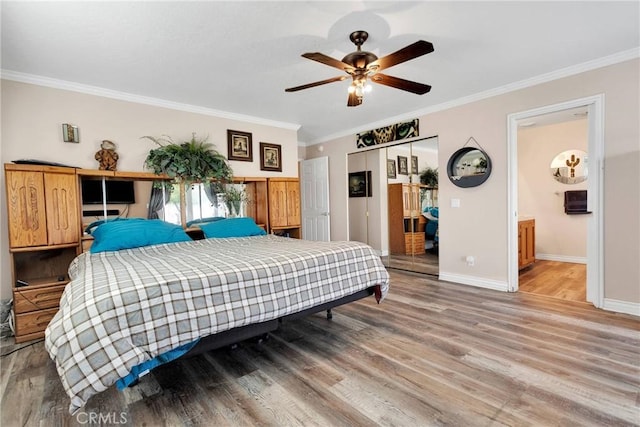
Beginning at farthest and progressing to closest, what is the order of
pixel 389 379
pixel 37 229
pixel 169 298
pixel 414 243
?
1. pixel 414 243
2. pixel 37 229
3. pixel 389 379
4. pixel 169 298

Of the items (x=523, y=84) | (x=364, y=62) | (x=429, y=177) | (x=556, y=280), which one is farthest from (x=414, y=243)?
(x=364, y=62)

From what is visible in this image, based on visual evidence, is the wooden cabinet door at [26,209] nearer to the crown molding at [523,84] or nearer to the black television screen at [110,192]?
the black television screen at [110,192]

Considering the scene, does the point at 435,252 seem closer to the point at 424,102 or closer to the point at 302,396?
the point at 424,102

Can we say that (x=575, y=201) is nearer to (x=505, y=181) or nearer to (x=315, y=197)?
(x=505, y=181)

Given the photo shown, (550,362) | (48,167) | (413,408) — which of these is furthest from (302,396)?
(48,167)

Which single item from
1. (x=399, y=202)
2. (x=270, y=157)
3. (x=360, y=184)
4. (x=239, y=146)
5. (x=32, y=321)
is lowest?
(x=32, y=321)

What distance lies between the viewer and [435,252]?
15.6 ft

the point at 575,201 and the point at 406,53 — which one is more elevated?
the point at 406,53

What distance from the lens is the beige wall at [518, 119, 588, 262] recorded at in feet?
16.9

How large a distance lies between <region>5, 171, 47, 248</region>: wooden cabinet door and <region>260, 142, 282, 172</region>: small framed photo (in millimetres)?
2706

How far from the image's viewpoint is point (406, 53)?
2078 mm

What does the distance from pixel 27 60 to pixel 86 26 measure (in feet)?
3.36

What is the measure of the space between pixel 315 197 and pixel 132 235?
141 inches

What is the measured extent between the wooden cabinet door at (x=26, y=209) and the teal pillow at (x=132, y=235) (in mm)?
442
